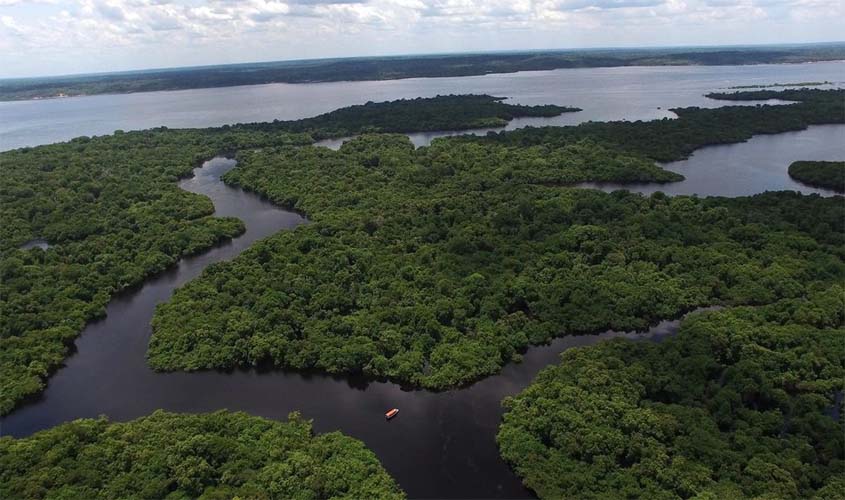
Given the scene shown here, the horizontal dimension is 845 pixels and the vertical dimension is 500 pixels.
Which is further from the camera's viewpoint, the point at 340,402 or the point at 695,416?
the point at 340,402

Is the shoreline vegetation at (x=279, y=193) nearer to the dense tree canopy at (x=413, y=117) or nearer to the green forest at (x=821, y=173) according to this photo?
the dense tree canopy at (x=413, y=117)

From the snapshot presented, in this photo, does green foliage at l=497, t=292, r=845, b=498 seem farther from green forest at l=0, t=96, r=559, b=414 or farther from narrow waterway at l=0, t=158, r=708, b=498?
green forest at l=0, t=96, r=559, b=414

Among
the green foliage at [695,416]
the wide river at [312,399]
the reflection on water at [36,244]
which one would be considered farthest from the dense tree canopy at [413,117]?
the green foliage at [695,416]

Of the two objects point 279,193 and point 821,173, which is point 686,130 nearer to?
point 821,173

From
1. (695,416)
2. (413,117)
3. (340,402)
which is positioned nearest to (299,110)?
(413,117)

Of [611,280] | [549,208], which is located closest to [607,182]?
[549,208]

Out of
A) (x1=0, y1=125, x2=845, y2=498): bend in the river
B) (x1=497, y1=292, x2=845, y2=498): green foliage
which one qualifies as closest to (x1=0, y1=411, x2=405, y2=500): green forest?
(x1=0, y1=125, x2=845, y2=498): bend in the river

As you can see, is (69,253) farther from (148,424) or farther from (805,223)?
(805,223)


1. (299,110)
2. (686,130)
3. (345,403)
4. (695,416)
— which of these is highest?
(299,110)
